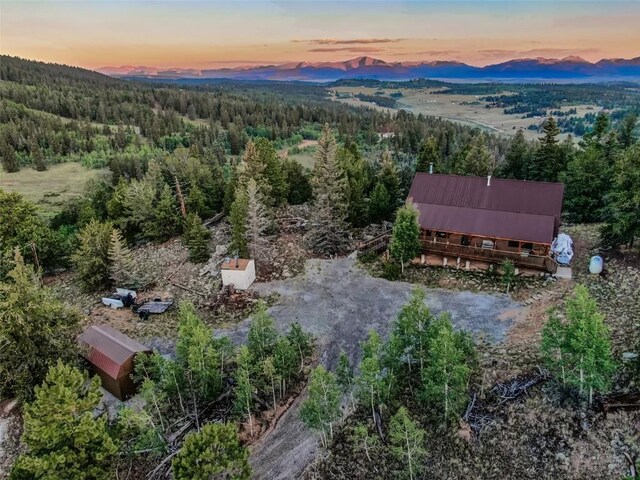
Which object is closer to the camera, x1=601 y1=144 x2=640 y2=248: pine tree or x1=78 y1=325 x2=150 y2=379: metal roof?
x1=78 y1=325 x2=150 y2=379: metal roof

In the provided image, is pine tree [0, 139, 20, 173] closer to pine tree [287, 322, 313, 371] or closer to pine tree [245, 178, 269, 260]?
pine tree [245, 178, 269, 260]

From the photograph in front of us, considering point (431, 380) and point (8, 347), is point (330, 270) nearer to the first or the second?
point (431, 380)

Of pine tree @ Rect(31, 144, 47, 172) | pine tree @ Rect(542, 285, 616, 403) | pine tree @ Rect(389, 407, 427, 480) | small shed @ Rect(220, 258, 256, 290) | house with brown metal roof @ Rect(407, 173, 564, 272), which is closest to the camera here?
pine tree @ Rect(389, 407, 427, 480)

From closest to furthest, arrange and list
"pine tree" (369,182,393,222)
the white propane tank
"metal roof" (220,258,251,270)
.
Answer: the white propane tank → "metal roof" (220,258,251,270) → "pine tree" (369,182,393,222)

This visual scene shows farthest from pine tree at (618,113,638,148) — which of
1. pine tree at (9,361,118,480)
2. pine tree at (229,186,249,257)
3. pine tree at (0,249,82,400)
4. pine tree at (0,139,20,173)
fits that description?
pine tree at (0,139,20,173)

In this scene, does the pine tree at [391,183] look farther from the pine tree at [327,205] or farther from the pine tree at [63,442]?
the pine tree at [63,442]

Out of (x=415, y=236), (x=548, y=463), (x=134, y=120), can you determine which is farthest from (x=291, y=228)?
(x=134, y=120)

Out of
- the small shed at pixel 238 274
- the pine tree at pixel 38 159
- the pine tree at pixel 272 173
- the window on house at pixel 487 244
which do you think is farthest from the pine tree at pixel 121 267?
the pine tree at pixel 38 159
